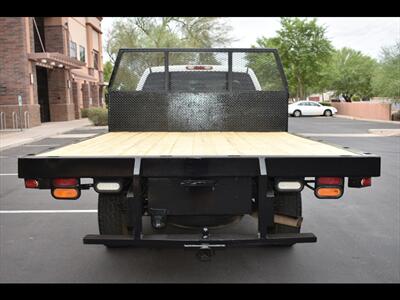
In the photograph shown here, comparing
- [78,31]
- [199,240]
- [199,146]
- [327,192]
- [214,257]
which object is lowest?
[214,257]

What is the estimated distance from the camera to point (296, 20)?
46875 mm

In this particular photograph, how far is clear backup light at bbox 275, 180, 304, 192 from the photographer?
3627 millimetres

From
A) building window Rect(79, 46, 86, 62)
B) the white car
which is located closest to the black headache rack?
building window Rect(79, 46, 86, 62)

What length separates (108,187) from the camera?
3609 mm

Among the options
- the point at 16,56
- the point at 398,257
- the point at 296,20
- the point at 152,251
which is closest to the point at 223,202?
the point at 152,251

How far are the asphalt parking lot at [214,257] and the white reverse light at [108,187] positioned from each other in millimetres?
997

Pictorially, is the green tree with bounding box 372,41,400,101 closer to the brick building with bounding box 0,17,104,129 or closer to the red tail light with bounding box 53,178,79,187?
the brick building with bounding box 0,17,104,129

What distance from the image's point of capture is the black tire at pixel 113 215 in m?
4.21

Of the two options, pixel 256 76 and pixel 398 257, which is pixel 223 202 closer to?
pixel 398 257

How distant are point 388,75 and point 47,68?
22.4 metres

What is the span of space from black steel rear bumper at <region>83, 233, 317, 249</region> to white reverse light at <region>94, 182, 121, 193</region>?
0.37m

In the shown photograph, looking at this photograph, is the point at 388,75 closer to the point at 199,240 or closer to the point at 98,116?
the point at 98,116

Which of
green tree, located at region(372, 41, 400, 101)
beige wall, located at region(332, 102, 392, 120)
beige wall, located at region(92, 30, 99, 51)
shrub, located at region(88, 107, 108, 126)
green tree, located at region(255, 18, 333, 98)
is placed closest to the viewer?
shrub, located at region(88, 107, 108, 126)

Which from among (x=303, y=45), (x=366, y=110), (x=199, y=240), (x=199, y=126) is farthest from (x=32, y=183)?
(x=303, y=45)
